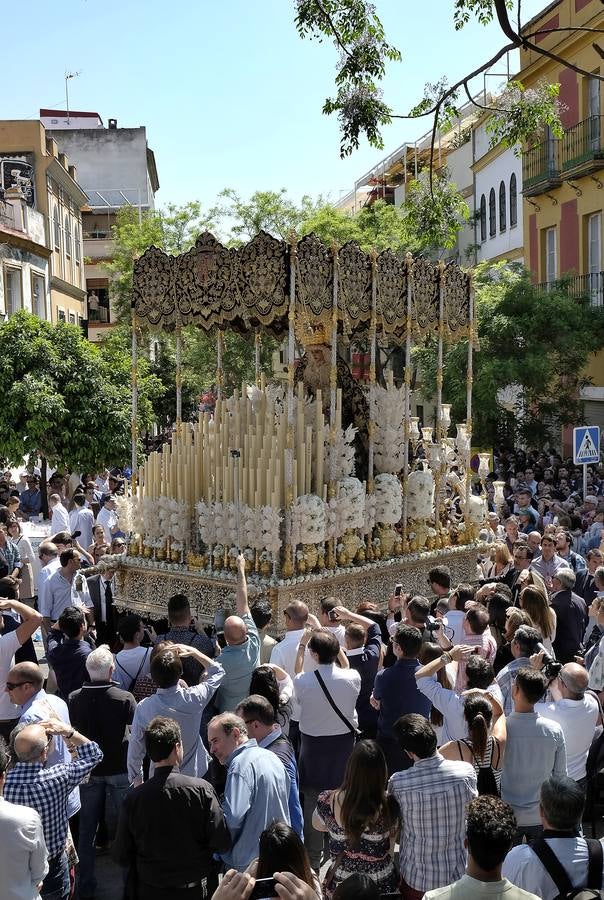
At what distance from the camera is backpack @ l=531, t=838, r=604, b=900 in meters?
3.50

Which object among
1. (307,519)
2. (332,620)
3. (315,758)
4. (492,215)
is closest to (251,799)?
(315,758)

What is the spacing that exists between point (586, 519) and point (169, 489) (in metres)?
5.33

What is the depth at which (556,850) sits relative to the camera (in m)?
3.59

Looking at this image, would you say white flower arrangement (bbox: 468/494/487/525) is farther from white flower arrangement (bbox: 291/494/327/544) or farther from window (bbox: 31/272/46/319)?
window (bbox: 31/272/46/319)

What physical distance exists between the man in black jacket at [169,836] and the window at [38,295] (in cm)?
2413

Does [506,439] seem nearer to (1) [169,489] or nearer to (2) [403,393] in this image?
(2) [403,393]

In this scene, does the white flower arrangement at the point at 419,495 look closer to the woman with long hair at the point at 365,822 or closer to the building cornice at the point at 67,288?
the woman with long hair at the point at 365,822

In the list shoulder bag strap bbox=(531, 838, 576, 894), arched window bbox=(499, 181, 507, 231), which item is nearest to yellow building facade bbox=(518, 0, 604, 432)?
arched window bbox=(499, 181, 507, 231)

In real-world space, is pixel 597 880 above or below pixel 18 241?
below

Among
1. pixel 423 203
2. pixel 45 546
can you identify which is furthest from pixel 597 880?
pixel 423 203

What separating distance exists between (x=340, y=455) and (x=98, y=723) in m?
4.60

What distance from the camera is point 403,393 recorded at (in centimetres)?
1027

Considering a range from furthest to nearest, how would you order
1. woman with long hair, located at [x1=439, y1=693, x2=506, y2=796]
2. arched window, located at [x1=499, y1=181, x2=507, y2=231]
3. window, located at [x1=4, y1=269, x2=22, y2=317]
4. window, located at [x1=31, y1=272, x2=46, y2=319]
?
1. arched window, located at [x1=499, y1=181, x2=507, y2=231]
2. window, located at [x1=31, y1=272, x2=46, y2=319]
3. window, located at [x1=4, y1=269, x2=22, y2=317]
4. woman with long hair, located at [x1=439, y1=693, x2=506, y2=796]

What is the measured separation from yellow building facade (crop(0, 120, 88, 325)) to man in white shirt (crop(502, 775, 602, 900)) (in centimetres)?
Result: 2608
